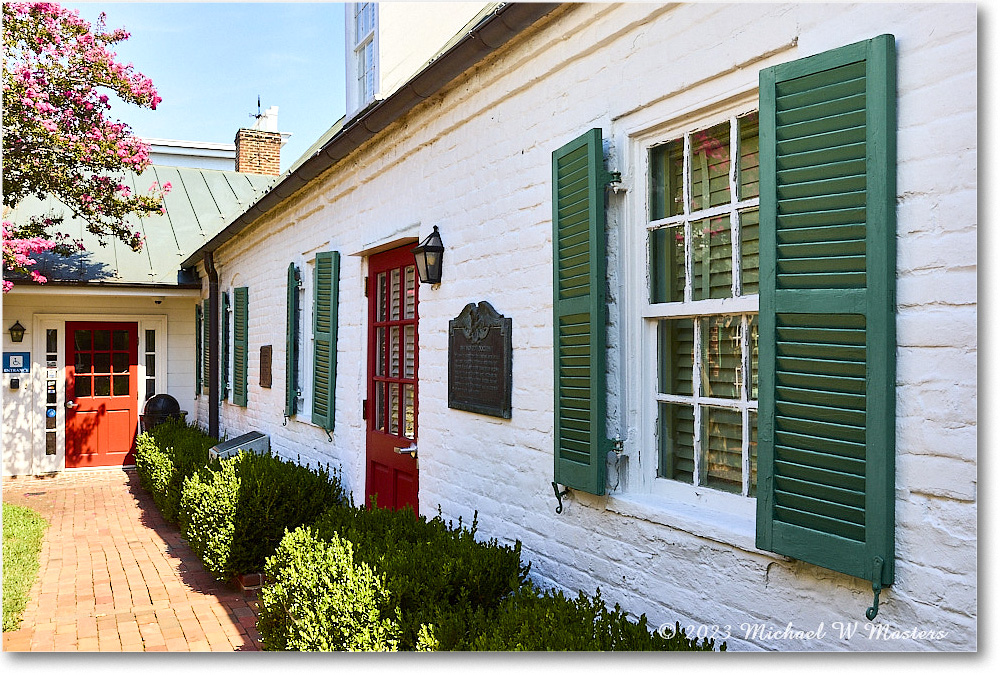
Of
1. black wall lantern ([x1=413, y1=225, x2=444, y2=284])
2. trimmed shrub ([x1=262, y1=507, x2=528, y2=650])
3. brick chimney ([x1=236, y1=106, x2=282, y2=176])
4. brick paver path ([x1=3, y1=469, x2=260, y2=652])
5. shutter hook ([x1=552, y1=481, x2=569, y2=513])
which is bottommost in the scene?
brick paver path ([x1=3, y1=469, x2=260, y2=652])

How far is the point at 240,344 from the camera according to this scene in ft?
29.4

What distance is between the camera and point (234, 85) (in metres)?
4.80

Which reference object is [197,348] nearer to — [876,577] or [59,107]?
[59,107]

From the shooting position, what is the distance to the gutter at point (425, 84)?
330 centimetres

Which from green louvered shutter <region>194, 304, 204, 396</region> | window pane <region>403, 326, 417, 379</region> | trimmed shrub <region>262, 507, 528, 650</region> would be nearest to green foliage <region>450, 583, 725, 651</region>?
trimmed shrub <region>262, 507, 528, 650</region>

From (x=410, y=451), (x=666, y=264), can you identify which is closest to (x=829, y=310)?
(x=666, y=264)

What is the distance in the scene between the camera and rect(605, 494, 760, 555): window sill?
2.39m

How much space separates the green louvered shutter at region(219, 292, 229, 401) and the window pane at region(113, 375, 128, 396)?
2.30 metres

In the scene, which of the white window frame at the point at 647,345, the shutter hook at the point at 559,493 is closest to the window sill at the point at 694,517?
the white window frame at the point at 647,345

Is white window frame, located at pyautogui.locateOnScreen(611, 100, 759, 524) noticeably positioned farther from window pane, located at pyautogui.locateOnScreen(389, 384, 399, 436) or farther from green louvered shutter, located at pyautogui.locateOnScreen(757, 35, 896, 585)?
window pane, located at pyautogui.locateOnScreen(389, 384, 399, 436)

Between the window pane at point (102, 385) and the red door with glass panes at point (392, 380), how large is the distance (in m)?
7.41

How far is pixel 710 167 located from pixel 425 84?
2016mm

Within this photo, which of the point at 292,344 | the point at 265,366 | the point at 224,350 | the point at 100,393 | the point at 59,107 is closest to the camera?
the point at 59,107

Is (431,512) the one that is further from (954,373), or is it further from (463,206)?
(954,373)
